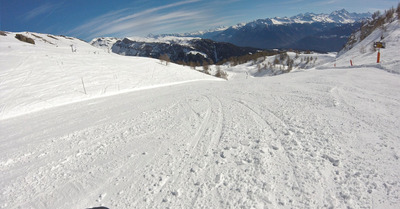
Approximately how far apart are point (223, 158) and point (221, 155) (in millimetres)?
129

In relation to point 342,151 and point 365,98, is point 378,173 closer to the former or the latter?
point 342,151

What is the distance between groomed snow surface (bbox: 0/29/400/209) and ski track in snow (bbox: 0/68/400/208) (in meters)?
0.02

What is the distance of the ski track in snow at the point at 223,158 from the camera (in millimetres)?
3000

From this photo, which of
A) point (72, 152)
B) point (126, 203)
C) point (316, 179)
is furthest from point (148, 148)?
point (316, 179)

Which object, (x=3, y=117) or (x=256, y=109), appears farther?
(x=3, y=117)

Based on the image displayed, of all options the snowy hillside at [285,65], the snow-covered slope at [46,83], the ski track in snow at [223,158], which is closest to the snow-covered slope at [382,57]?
the ski track in snow at [223,158]

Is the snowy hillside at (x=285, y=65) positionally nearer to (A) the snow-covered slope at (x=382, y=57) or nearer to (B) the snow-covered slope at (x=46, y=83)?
(A) the snow-covered slope at (x=382, y=57)

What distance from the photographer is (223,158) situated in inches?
159

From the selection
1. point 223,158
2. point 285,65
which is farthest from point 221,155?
point 285,65

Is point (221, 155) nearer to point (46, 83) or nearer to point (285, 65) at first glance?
point (46, 83)

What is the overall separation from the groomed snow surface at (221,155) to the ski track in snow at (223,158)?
2 centimetres

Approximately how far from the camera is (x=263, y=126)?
5.42 m

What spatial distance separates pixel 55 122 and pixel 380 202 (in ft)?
34.6

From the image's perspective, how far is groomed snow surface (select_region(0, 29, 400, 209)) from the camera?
3.02 metres
